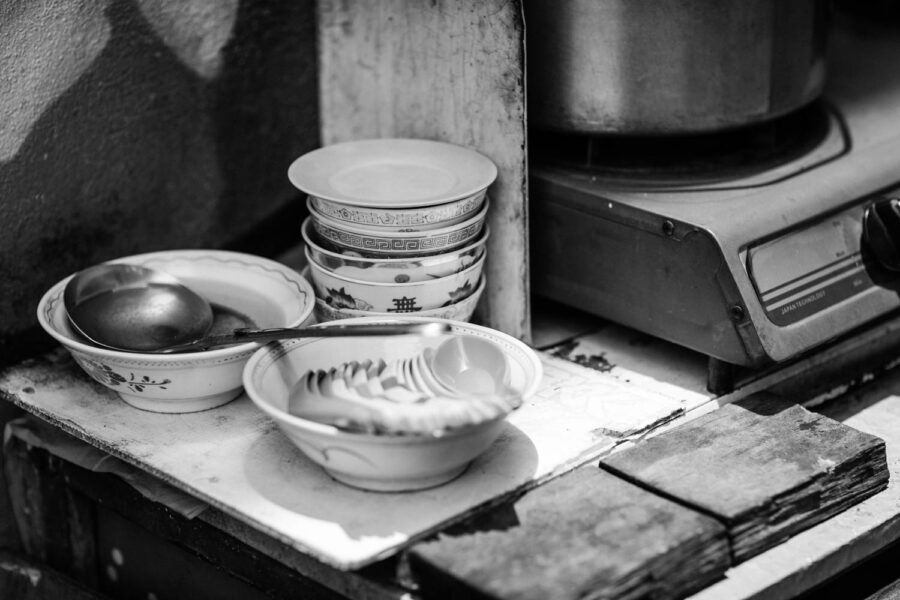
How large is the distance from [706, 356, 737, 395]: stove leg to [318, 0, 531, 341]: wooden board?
27 cm

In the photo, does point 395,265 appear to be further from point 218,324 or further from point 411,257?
point 218,324

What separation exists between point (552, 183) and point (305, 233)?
1.19 feet

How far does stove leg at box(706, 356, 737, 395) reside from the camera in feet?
4.87

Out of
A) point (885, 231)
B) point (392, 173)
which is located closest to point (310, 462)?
point (392, 173)

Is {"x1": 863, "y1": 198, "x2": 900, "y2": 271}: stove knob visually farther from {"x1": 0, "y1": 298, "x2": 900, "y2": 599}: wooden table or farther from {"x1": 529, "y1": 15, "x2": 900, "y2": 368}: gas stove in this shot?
{"x1": 0, "y1": 298, "x2": 900, "y2": 599}: wooden table

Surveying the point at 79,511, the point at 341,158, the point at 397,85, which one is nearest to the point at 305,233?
the point at 341,158

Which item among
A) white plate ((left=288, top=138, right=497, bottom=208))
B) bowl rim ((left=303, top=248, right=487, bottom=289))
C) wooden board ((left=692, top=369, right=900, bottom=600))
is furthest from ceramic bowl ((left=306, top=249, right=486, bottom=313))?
wooden board ((left=692, top=369, right=900, bottom=600))

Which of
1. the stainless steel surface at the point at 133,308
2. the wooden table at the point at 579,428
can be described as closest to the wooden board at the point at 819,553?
the wooden table at the point at 579,428

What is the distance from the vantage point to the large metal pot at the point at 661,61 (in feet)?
4.94

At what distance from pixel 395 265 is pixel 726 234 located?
0.43 metres

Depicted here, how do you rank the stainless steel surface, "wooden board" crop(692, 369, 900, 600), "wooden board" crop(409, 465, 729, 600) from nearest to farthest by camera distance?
"wooden board" crop(409, 465, 729, 600) → "wooden board" crop(692, 369, 900, 600) → the stainless steel surface

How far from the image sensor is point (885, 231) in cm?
156

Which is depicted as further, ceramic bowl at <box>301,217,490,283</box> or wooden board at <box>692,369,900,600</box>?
ceramic bowl at <box>301,217,490,283</box>

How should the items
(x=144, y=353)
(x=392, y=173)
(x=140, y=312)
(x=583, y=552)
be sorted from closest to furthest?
(x=583, y=552)
(x=144, y=353)
(x=140, y=312)
(x=392, y=173)
